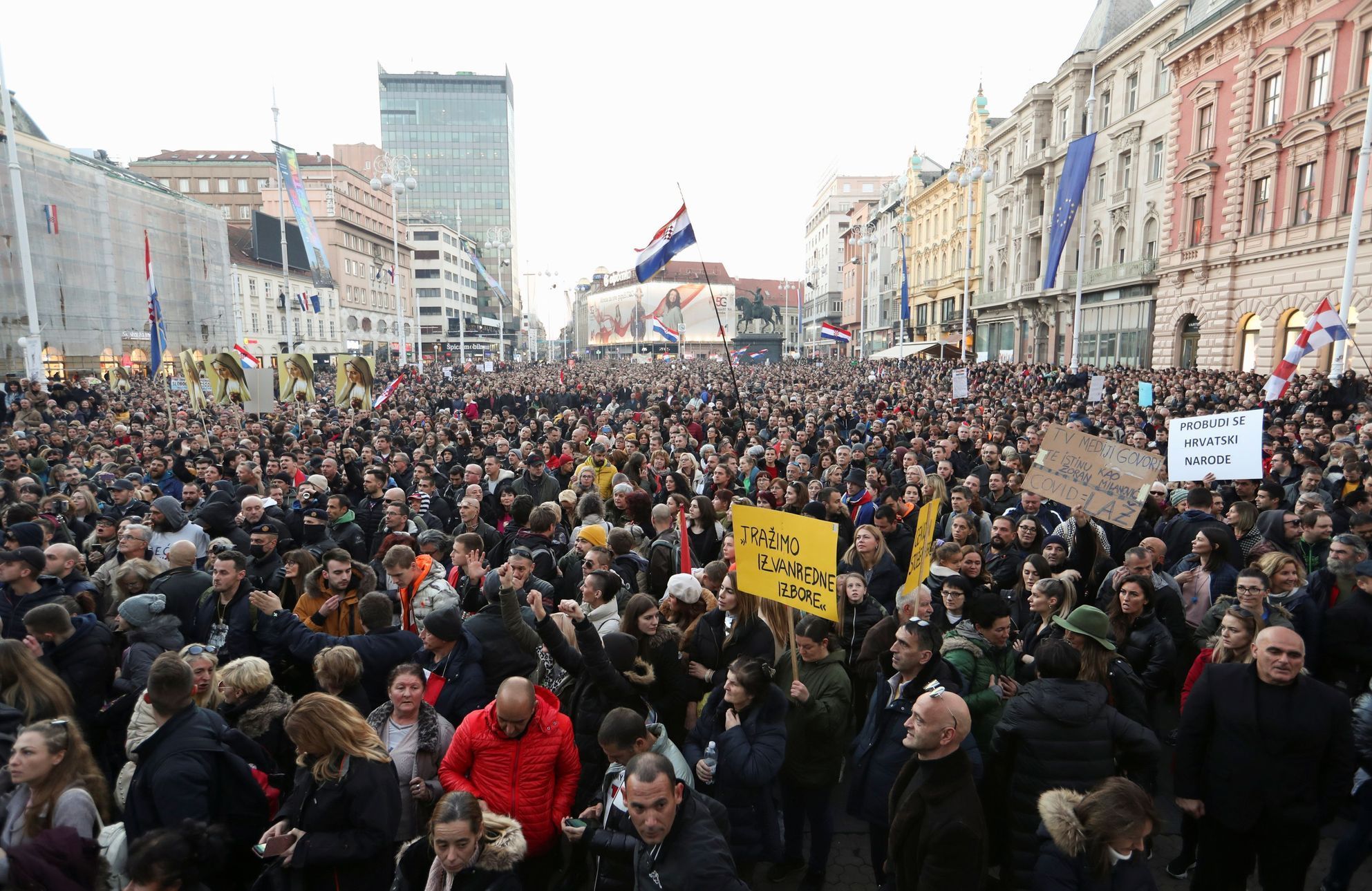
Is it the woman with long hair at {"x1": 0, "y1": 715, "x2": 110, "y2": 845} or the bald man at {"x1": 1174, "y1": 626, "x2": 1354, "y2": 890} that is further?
the bald man at {"x1": 1174, "y1": 626, "x2": 1354, "y2": 890}

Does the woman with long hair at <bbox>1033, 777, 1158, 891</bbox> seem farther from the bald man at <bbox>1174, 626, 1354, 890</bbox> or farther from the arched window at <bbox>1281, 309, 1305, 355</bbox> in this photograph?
the arched window at <bbox>1281, 309, 1305, 355</bbox>

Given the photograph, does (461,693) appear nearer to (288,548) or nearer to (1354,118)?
(288,548)

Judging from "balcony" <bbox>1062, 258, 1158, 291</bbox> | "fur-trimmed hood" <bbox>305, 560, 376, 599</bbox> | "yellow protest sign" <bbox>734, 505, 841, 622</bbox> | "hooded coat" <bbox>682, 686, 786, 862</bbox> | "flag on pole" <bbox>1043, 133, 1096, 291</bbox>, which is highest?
"flag on pole" <bbox>1043, 133, 1096, 291</bbox>

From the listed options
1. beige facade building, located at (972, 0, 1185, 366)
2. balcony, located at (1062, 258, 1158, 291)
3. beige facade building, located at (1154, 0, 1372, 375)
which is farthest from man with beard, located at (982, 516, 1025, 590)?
balcony, located at (1062, 258, 1158, 291)

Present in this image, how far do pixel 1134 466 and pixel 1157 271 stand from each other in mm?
30031

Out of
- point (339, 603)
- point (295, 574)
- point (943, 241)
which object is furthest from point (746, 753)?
point (943, 241)

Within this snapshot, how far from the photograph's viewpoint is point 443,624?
Answer: 13.0ft

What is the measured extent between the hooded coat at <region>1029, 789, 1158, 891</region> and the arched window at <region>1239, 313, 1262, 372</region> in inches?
1137

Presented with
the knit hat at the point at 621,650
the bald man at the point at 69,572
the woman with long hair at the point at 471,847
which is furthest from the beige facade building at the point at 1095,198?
the woman with long hair at the point at 471,847

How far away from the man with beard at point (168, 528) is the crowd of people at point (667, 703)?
36 millimetres

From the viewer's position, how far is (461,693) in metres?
3.98

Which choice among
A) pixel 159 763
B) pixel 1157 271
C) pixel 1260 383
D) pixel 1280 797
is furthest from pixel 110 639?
pixel 1157 271

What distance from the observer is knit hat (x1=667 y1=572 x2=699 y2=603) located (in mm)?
4465

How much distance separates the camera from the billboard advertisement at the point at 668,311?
330 ft
